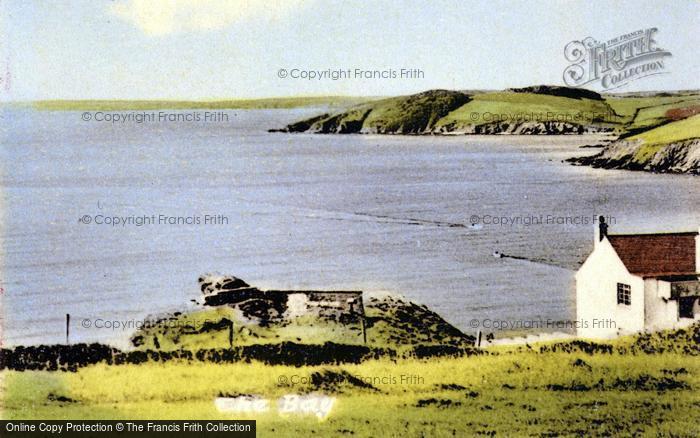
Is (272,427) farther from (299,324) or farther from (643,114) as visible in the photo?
(643,114)

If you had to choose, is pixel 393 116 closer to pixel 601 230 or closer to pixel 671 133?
pixel 601 230

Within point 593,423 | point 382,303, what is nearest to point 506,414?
point 593,423

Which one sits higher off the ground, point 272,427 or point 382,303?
point 382,303

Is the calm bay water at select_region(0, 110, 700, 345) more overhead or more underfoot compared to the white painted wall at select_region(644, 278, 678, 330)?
more overhead

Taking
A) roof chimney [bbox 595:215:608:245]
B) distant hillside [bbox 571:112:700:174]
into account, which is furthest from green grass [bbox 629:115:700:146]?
roof chimney [bbox 595:215:608:245]

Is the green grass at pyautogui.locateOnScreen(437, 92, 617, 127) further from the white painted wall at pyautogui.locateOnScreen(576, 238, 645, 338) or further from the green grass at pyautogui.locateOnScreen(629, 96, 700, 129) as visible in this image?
the white painted wall at pyautogui.locateOnScreen(576, 238, 645, 338)

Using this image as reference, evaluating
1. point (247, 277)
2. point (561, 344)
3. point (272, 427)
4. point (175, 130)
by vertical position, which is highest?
point (175, 130)

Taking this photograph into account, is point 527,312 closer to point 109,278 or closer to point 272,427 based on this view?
point 272,427
